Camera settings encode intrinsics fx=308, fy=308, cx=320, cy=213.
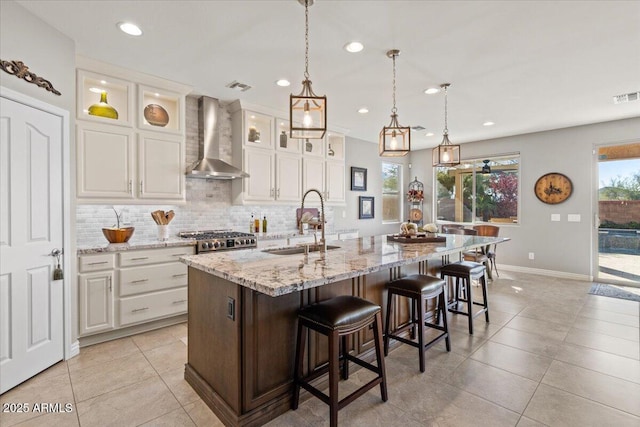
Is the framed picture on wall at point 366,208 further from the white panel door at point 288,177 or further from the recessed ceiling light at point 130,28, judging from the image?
the recessed ceiling light at point 130,28

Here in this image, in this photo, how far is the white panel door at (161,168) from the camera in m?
3.43

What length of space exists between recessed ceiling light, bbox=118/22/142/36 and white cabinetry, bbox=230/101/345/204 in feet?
5.59

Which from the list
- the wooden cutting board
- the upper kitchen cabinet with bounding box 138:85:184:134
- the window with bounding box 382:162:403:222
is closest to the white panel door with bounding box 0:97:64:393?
the upper kitchen cabinet with bounding box 138:85:184:134

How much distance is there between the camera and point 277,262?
207 centimetres

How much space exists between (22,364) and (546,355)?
4231mm

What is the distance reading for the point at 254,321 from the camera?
1.84 m

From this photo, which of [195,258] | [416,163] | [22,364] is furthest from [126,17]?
[416,163]

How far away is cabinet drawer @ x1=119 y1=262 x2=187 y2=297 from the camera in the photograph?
3.08 metres

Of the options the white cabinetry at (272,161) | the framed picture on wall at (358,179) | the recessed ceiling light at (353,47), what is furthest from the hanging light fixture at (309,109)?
the framed picture on wall at (358,179)

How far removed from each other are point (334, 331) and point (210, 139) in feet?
10.4

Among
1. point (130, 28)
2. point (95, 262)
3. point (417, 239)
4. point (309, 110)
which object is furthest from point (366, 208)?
point (130, 28)

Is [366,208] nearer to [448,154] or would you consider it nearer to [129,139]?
[448,154]

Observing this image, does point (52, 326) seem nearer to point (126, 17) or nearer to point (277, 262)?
point (277, 262)

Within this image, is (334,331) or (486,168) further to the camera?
(486,168)
